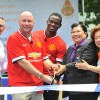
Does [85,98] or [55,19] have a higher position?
[55,19]

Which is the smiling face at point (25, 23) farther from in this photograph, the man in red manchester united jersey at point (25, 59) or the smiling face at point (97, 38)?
the smiling face at point (97, 38)

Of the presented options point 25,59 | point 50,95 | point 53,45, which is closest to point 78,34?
point 53,45

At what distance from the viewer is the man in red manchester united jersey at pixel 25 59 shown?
Answer: 4.40 meters

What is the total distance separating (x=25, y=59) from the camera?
4398 mm

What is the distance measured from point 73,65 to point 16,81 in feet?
2.65

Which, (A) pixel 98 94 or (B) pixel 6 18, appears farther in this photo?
(B) pixel 6 18

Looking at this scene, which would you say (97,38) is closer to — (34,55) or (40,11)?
(34,55)

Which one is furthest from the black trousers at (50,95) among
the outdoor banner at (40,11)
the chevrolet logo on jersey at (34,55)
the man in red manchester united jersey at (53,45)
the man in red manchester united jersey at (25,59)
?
the outdoor banner at (40,11)

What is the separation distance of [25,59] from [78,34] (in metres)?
0.92

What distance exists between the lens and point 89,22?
1633cm

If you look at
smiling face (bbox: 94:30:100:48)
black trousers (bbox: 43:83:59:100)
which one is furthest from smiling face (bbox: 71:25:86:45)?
black trousers (bbox: 43:83:59:100)

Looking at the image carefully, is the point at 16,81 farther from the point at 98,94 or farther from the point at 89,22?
the point at 89,22

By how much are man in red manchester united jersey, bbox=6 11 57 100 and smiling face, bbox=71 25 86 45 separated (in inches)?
22.2

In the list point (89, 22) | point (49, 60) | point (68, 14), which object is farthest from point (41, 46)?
point (89, 22)
